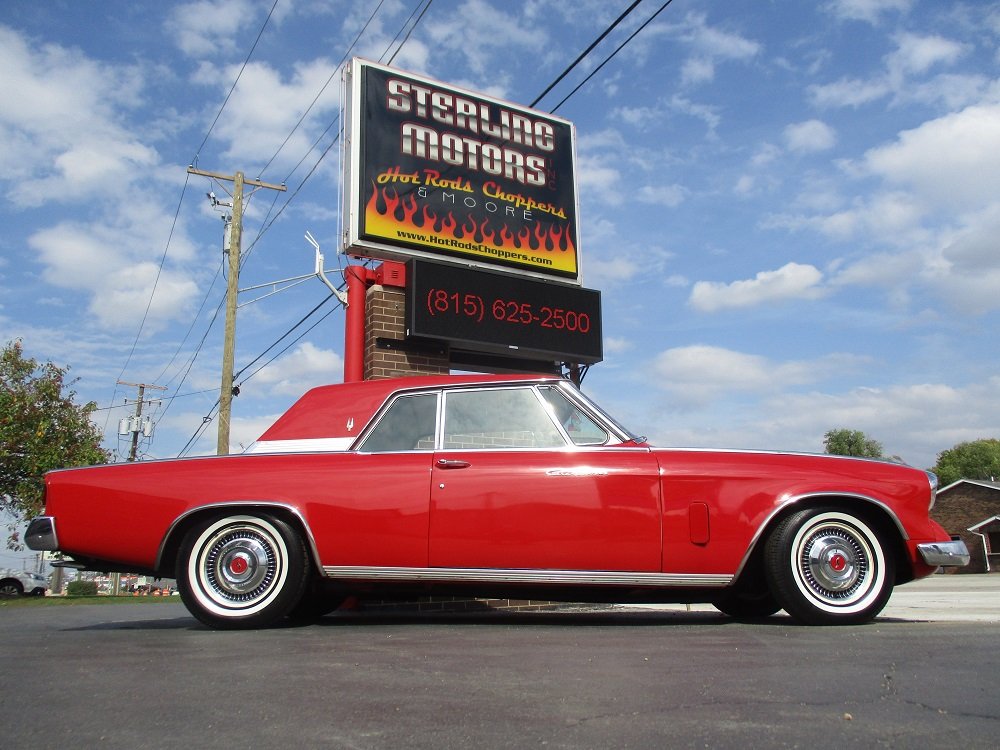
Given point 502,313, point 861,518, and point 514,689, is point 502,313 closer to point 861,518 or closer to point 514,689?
point 861,518

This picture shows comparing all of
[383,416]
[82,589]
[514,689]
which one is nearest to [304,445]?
[383,416]

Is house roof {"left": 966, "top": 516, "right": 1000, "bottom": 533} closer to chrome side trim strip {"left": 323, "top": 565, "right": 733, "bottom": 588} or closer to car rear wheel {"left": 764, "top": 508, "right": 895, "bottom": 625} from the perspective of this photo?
car rear wheel {"left": 764, "top": 508, "right": 895, "bottom": 625}

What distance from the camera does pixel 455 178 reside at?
10297mm

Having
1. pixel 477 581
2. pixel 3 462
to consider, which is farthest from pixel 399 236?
pixel 3 462

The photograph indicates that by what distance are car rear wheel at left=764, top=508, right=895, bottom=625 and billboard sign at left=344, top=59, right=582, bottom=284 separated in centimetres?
632

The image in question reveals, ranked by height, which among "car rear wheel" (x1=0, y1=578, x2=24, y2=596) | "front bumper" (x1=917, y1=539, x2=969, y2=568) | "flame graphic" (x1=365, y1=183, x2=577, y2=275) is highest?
"flame graphic" (x1=365, y1=183, x2=577, y2=275)

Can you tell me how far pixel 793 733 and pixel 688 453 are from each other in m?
2.50

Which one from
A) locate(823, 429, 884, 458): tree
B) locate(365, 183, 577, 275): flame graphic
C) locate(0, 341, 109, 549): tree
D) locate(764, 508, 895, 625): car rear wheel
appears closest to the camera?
locate(764, 508, 895, 625): car rear wheel

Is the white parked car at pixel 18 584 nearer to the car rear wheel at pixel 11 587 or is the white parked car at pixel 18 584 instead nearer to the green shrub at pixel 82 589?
the car rear wheel at pixel 11 587

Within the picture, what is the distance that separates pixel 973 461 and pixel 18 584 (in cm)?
7233

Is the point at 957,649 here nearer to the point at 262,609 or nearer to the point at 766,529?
the point at 766,529

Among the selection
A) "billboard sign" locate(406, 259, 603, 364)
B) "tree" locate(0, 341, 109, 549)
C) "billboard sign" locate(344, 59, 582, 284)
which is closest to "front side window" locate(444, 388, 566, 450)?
"billboard sign" locate(406, 259, 603, 364)

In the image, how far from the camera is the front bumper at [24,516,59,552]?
455cm

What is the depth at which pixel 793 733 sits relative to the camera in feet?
6.39
